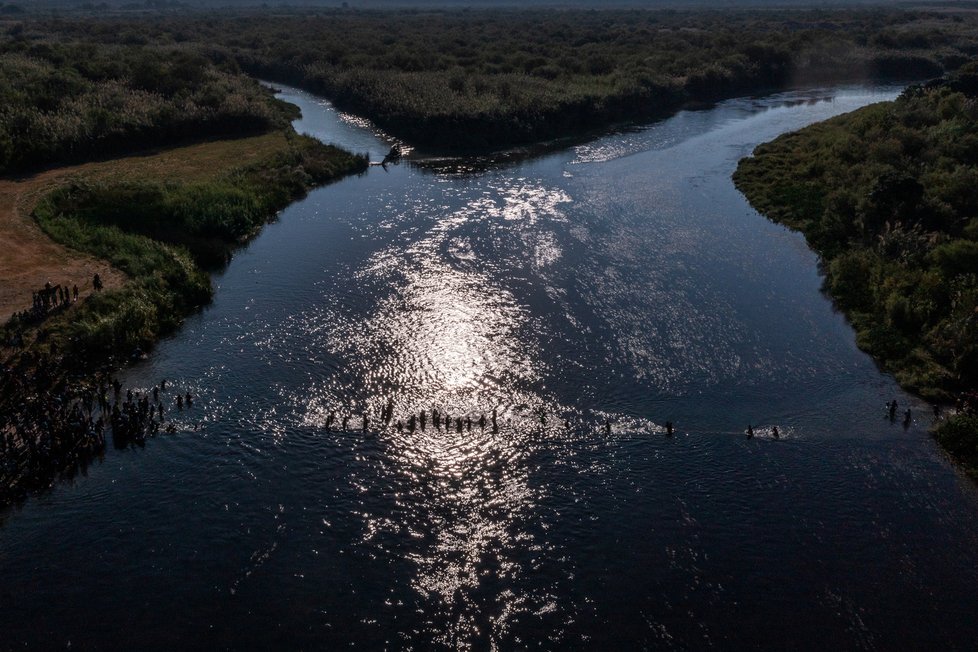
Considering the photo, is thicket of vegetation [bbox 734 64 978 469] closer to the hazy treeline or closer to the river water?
the hazy treeline

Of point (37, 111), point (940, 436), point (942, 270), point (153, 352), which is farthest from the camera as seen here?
point (37, 111)

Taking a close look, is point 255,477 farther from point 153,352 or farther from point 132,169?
point 132,169

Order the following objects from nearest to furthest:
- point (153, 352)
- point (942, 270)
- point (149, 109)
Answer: point (153, 352), point (942, 270), point (149, 109)

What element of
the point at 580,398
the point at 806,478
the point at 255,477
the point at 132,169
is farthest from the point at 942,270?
the point at 132,169

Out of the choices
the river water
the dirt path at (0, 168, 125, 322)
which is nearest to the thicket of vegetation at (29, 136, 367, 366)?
the dirt path at (0, 168, 125, 322)

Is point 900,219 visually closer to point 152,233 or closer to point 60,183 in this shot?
point 152,233


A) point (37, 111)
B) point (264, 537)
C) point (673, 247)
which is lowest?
point (264, 537)

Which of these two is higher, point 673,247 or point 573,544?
point 673,247
